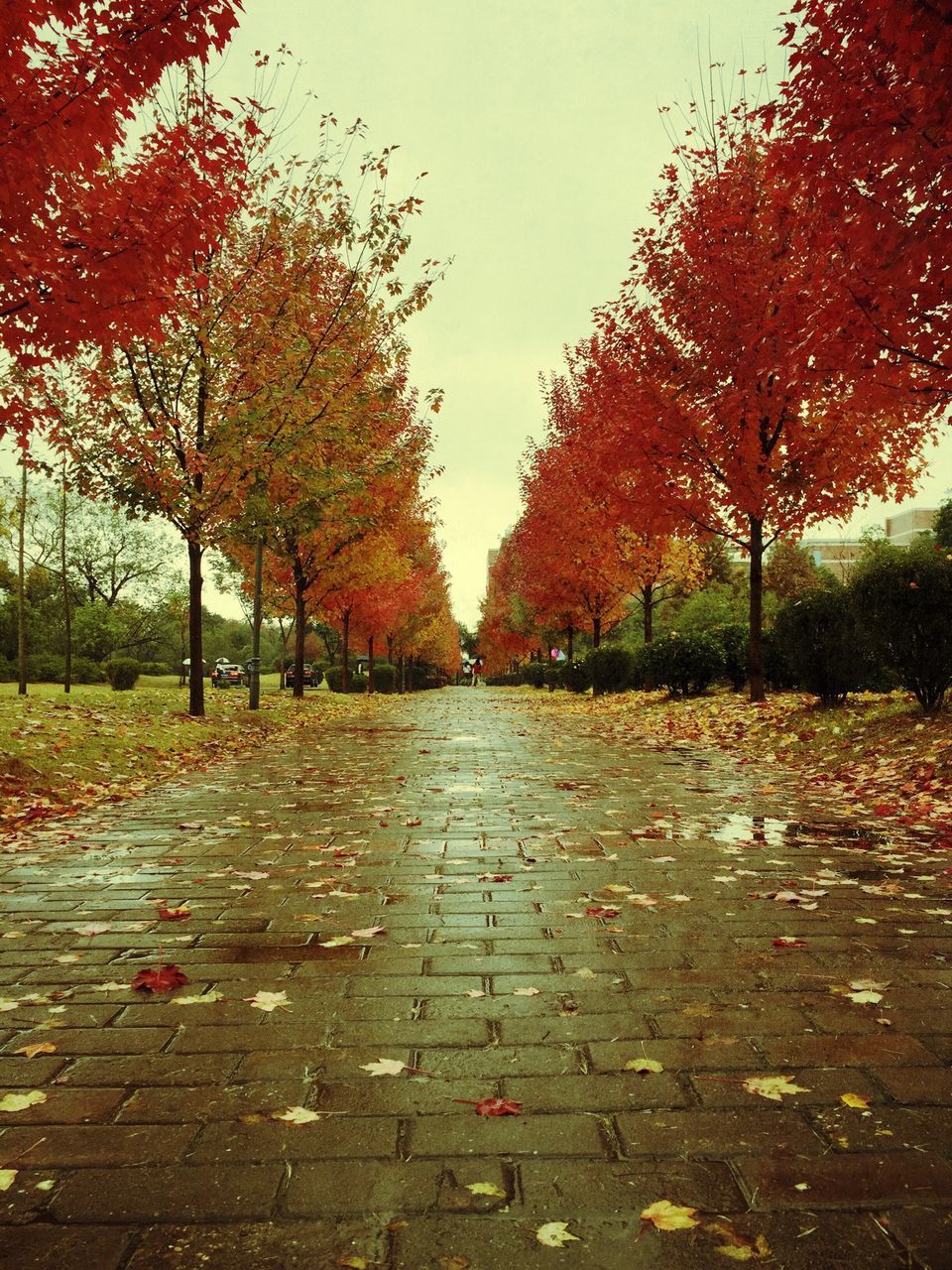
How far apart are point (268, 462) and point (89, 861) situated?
377 inches

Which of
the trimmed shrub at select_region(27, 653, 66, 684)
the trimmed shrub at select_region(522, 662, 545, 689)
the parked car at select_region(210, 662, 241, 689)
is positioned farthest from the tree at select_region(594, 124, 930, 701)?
the parked car at select_region(210, 662, 241, 689)

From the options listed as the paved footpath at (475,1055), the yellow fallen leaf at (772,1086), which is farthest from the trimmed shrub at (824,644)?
the yellow fallen leaf at (772,1086)

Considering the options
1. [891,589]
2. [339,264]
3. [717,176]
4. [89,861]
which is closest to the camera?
[89,861]

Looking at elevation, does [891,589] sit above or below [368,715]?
above

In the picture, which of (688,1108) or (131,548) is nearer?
(688,1108)

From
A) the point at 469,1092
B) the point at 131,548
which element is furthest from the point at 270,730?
the point at 131,548

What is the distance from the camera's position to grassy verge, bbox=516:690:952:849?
23.6 ft

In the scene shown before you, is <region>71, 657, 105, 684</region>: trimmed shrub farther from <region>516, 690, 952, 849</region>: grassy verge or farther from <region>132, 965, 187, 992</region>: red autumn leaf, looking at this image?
<region>132, 965, 187, 992</region>: red autumn leaf

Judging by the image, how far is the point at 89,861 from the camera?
546 cm

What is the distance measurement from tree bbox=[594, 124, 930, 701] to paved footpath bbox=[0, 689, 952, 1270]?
8749 mm

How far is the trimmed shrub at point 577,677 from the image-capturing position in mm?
26447

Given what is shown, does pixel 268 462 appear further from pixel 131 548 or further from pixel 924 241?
pixel 131 548

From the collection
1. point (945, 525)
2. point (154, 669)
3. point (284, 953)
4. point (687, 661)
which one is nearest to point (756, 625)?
point (687, 661)

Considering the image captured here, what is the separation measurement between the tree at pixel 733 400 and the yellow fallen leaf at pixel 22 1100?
11.4 meters
